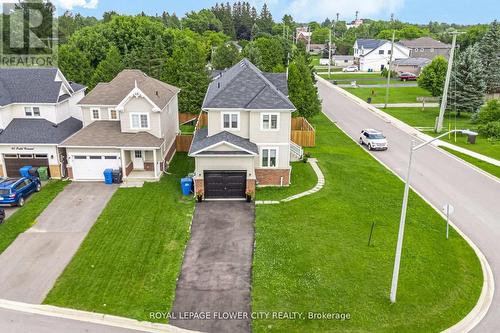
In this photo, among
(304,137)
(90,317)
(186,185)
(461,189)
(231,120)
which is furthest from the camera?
(304,137)

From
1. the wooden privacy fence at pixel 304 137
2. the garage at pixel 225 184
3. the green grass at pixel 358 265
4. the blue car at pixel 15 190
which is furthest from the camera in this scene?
the wooden privacy fence at pixel 304 137

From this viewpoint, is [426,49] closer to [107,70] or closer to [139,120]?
[107,70]

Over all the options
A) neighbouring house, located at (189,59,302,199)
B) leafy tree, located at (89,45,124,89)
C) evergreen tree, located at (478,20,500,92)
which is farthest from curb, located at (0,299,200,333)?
evergreen tree, located at (478,20,500,92)

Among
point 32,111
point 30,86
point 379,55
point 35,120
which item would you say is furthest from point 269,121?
point 379,55

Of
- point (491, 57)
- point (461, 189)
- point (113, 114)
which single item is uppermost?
point (491, 57)

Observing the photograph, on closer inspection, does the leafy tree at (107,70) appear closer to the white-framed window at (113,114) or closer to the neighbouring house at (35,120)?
the neighbouring house at (35,120)

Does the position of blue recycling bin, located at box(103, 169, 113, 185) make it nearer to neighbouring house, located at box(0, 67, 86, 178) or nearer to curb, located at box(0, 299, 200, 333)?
neighbouring house, located at box(0, 67, 86, 178)

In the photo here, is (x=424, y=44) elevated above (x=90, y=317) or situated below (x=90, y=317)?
above

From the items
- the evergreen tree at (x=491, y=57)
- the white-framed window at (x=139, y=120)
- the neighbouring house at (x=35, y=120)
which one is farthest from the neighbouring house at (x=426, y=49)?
the neighbouring house at (x=35, y=120)
